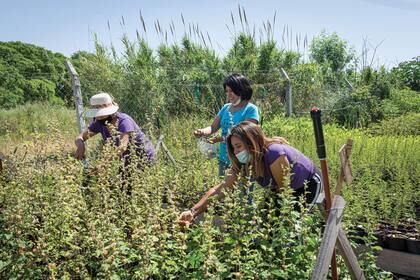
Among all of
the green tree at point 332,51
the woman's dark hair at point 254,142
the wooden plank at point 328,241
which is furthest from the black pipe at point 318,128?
the green tree at point 332,51

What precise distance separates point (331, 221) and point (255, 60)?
9.33m

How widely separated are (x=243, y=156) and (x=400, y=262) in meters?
1.22

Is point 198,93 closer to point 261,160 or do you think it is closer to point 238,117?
point 238,117

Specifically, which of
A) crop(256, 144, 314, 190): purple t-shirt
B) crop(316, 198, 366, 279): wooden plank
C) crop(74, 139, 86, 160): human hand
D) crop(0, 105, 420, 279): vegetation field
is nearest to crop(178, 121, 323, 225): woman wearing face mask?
crop(256, 144, 314, 190): purple t-shirt

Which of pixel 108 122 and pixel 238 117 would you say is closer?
pixel 238 117

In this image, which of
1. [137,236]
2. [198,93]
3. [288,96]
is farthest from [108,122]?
[288,96]

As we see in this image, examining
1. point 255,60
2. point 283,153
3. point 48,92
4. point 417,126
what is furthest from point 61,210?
point 48,92

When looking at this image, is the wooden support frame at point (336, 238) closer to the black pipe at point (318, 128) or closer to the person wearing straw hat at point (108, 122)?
the black pipe at point (318, 128)

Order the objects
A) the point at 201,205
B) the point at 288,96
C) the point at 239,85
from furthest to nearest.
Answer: the point at 288,96
the point at 239,85
the point at 201,205

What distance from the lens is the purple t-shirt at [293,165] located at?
95.3 inches

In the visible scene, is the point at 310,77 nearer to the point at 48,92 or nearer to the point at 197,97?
the point at 197,97

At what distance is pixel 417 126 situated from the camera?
27.7ft

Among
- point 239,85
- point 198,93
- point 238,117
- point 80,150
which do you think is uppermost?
point 198,93

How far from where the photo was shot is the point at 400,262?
2752 millimetres
